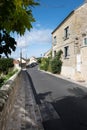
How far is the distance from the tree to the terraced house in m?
21.8

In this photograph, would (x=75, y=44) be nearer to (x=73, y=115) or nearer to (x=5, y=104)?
(x=73, y=115)

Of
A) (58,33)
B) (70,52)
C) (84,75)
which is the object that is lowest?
(84,75)

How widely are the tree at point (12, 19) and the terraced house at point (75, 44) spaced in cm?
2177

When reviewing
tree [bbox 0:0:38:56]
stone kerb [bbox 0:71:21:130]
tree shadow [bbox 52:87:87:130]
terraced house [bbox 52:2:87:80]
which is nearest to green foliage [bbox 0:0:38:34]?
tree [bbox 0:0:38:56]

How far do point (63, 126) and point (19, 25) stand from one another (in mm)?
4879

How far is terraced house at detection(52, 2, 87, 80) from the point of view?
86.9ft

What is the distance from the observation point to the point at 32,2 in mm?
3504

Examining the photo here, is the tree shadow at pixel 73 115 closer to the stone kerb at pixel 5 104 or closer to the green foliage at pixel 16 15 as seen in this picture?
the stone kerb at pixel 5 104

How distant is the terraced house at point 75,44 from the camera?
1043 inches

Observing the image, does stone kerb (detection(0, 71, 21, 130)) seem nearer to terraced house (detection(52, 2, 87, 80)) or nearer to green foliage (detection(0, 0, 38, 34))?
green foliage (detection(0, 0, 38, 34))

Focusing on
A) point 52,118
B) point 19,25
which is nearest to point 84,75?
point 52,118

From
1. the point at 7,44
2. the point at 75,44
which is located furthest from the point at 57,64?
the point at 7,44

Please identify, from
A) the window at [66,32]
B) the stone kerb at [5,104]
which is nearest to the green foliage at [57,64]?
the window at [66,32]

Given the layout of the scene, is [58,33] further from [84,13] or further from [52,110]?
[52,110]
